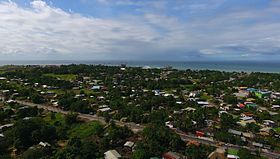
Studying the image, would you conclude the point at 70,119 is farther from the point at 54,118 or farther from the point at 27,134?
the point at 27,134

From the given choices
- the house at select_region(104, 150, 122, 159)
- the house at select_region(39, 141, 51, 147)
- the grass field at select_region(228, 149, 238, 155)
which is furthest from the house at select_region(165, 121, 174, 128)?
the house at select_region(39, 141, 51, 147)

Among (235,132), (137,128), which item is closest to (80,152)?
(137,128)

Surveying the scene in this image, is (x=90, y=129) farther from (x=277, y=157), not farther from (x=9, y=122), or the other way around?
(x=277, y=157)

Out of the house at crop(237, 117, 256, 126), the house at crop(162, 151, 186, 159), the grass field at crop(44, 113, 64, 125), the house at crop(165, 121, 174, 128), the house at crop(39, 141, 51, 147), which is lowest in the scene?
the house at crop(39, 141, 51, 147)

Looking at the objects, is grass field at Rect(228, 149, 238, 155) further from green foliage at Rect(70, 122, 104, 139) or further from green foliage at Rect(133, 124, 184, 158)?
green foliage at Rect(70, 122, 104, 139)

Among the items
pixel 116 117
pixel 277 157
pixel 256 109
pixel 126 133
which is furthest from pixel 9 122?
pixel 256 109

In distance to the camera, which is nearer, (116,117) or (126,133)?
(126,133)

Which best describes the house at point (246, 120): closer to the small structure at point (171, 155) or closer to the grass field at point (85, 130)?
the small structure at point (171, 155)

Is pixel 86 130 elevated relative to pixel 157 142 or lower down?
lower down
